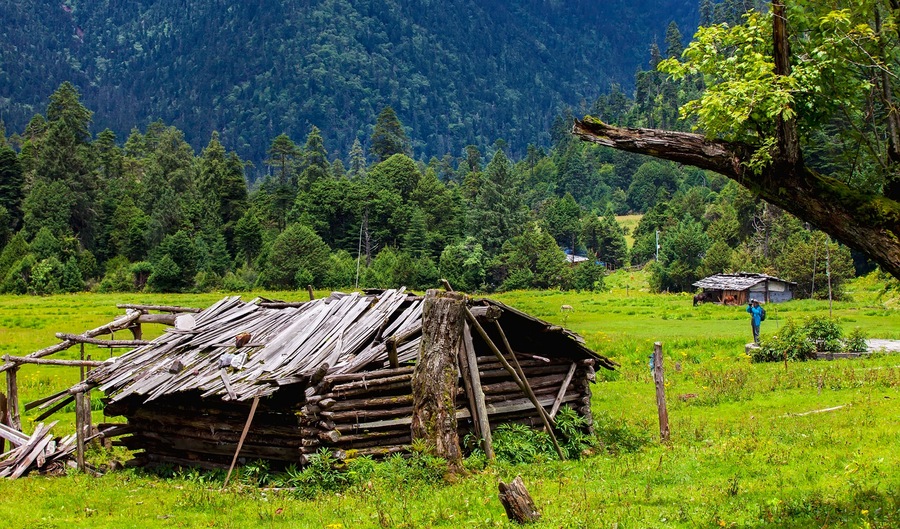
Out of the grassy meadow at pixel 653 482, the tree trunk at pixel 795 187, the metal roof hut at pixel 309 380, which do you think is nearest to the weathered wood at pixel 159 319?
the metal roof hut at pixel 309 380

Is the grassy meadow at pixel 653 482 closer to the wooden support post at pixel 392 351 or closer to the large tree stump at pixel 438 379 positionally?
the large tree stump at pixel 438 379

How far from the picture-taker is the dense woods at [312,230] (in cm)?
9931

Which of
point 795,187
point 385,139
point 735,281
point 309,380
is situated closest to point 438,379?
point 309,380

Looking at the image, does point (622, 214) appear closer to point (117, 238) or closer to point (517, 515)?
point (117, 238)

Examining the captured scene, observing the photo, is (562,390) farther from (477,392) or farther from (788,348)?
(788,348)

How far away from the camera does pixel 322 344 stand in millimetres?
19250

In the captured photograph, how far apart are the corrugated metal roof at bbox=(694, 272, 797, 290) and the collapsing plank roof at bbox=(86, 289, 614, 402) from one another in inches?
2318

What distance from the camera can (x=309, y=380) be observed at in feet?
57.9

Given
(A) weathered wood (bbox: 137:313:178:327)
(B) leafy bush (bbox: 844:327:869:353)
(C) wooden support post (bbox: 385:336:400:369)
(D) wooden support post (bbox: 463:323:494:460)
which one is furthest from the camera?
(B) leafy bush (bbox: 844:327:869:353)

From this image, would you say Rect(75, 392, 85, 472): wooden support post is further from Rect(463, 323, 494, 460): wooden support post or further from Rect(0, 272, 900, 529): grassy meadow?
Rect(463, 323, 494, 460): wooden support post

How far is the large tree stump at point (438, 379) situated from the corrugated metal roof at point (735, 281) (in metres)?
65.0

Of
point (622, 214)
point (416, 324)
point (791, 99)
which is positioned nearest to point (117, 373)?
point (416, 324)

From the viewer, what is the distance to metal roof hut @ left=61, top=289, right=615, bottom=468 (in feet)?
58.7

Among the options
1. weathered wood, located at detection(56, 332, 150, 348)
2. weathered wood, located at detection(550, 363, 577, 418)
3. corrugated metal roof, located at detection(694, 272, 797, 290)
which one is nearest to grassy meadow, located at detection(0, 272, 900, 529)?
weathered wood, located at detection(550, 363, 577, 418)
